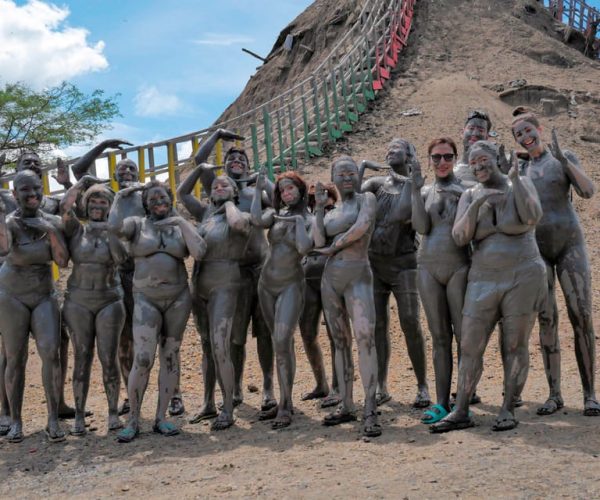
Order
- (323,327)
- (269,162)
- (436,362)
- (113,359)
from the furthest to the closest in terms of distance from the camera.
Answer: (269,162) → (323,327) → (113,359) → (436,362)

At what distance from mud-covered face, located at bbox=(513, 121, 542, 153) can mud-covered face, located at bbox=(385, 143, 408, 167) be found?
93 cm

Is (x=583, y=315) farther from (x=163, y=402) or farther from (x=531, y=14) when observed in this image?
(x=531, y=14)

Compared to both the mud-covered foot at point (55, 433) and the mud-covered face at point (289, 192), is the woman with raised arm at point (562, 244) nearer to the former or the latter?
the mud-covered face at point (289, 192)

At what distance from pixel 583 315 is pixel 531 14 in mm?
22035

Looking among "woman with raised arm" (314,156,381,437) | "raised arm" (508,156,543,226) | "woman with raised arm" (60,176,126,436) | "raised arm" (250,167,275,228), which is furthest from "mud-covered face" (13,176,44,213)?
"raised arm" (508,156,543,226)

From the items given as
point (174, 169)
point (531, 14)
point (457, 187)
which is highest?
point (531, 14)

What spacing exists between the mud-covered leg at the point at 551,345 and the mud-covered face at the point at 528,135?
2.95 ft

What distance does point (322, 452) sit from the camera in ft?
18.4

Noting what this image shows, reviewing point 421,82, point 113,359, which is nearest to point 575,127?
point 421,82

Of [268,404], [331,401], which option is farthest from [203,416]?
[331,401]

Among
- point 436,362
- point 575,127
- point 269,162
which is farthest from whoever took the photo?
point 575,127

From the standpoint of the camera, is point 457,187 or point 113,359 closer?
point 457,187

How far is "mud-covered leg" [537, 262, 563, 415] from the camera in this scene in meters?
6.38

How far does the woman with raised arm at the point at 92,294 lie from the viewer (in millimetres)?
6703
